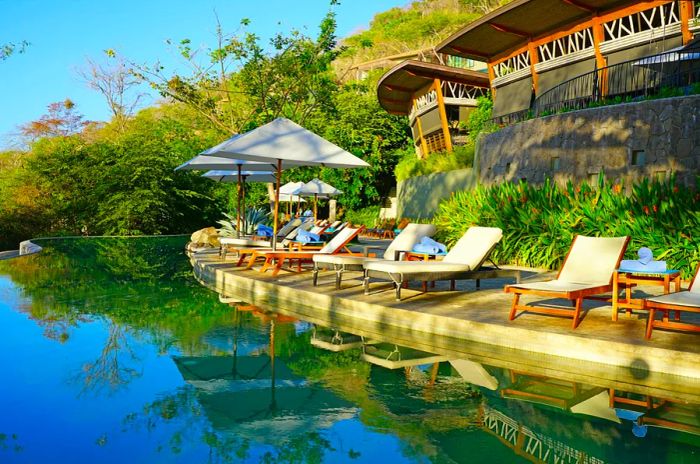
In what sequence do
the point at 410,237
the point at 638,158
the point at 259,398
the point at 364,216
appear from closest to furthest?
the point at 259,398 → the point at 410,237 → the point at 638,158 → the point at 364,216

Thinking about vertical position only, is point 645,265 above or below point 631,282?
above

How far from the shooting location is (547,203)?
12438 millimetres

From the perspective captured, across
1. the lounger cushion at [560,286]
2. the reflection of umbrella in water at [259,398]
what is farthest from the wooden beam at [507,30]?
the reflection of umbrella in water at [259,398]

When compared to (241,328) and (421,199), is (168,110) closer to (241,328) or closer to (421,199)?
(421,199)

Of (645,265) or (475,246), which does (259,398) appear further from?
(475,246)

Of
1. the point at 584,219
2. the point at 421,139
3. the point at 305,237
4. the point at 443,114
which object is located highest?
the point at 443,114

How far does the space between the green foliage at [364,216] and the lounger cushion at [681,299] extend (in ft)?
91.4

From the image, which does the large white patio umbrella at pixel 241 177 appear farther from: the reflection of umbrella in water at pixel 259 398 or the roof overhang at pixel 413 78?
the roof overhang at pixel 413 78

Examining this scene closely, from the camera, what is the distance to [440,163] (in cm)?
2525

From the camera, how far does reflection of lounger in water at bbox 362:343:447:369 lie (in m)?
6.23

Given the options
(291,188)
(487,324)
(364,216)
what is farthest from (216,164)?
(364,216)

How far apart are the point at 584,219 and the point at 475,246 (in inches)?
149

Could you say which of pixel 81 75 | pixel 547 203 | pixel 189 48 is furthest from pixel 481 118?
pixel 81 75

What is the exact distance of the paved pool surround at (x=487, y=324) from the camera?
5.59m
